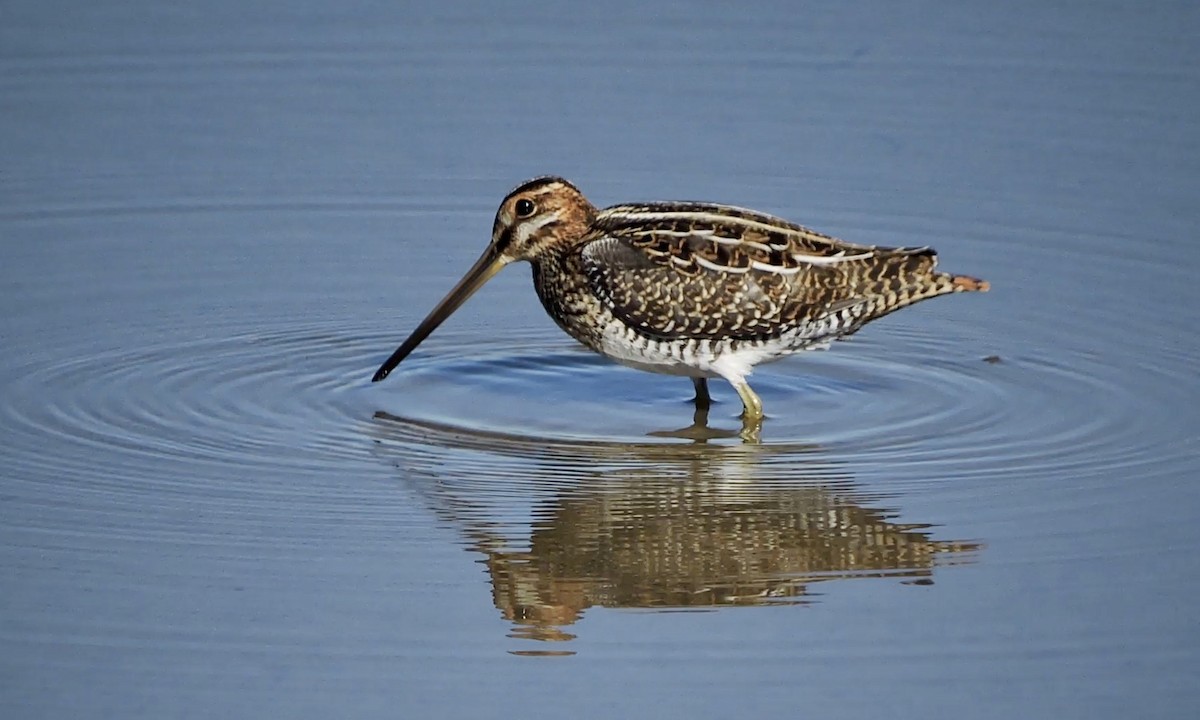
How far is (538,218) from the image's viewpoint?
39.2 feet

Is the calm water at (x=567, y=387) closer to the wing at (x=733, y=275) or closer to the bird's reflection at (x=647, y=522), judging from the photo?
the bird's reflection at (x=647, y=522)

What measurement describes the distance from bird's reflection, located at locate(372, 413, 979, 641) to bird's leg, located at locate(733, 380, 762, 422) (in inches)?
16.1

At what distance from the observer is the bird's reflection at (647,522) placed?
917cm

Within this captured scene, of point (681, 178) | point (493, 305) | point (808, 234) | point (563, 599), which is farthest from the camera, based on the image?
point (681, 178)

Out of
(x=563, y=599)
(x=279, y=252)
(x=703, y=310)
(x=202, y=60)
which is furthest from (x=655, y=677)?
(x=202, y=60)

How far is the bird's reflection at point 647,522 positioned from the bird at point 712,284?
600 millimetres

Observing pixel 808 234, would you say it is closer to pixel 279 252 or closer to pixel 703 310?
pixel 703 310

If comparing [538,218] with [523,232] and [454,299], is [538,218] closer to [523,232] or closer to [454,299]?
[523,232]

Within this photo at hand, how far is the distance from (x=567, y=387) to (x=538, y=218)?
38.5 inches

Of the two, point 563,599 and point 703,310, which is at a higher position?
point 703,310

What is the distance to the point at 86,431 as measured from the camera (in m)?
10.9

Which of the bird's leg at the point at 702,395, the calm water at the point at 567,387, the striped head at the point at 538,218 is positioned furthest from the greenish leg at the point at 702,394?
the striped head at the point at 538,218

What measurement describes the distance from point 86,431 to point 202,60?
18.5 ft

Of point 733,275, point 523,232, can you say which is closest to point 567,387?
point 523,232
